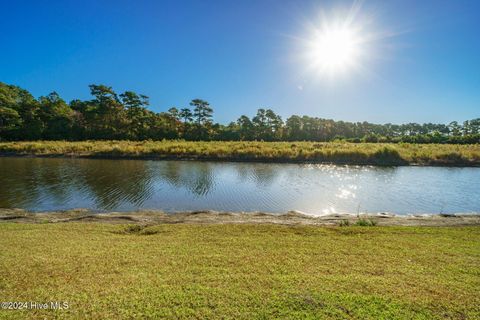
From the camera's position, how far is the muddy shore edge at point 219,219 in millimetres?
8758

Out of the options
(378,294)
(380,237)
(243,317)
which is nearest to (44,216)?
(243,317)

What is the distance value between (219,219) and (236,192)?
17.6ft

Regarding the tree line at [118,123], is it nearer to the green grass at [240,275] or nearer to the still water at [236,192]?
the still water at [236,192]

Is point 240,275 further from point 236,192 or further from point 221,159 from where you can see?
point 221,159

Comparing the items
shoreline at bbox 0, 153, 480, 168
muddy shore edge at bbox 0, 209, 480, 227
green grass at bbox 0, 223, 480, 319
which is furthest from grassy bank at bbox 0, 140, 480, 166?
green grass at bbox 0, 223, 480, 319

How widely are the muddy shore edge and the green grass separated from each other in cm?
183

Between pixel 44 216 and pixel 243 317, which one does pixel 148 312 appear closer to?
pixel 243 317

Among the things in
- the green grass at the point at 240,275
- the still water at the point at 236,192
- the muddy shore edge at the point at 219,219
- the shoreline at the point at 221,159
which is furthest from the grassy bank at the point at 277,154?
the green grass at the point at 240,275

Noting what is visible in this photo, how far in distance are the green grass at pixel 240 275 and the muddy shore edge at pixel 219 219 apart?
1.83 metres

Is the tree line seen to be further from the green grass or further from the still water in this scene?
the green grass

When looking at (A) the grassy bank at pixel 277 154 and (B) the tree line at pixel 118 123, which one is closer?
(A) the grassy bank at pixel 277 154

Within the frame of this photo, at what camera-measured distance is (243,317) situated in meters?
3.42

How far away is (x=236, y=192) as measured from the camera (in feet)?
47.8

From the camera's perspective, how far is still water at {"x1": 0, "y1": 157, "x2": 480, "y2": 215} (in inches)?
465
